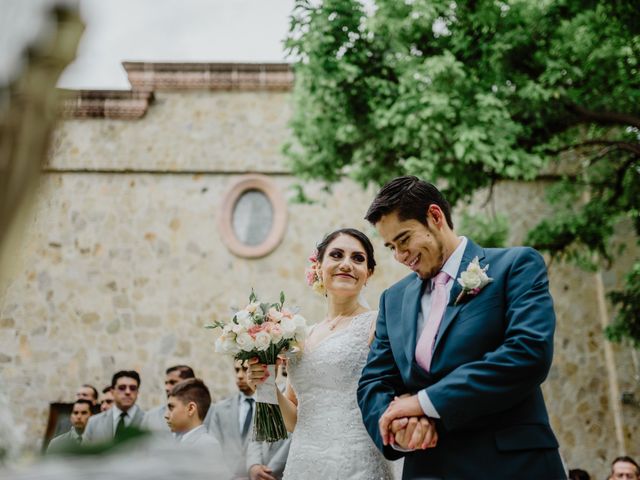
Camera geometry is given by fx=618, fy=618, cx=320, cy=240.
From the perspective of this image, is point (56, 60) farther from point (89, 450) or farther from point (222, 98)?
point (222, 98)

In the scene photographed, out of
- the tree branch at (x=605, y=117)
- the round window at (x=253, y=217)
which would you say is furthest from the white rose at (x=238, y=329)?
the round window at (x=253, y=217)

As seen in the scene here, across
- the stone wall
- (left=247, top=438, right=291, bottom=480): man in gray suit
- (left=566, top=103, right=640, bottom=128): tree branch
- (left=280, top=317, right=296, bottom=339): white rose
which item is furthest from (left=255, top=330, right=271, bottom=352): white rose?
the stone wall

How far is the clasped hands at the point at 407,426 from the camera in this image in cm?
222

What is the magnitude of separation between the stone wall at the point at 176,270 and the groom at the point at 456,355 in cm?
725

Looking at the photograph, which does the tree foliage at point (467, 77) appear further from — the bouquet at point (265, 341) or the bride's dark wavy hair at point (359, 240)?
the bouquet at point (265, 341)

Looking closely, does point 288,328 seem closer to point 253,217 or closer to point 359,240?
point 359,240

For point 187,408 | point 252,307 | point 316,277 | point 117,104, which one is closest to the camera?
point 252,307

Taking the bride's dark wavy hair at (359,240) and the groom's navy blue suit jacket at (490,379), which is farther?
the bride's dark wavy hair at (359,240)

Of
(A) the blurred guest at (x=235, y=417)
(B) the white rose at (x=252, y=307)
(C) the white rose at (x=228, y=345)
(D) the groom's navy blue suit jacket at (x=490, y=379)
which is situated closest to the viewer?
(D) the groom's navy blue suit jacket at (x=490, y=379)

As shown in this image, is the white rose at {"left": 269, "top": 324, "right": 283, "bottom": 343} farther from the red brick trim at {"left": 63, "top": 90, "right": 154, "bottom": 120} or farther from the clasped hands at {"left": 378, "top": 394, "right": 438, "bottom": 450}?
the red brick trim at {"left": 63, "top": 90, "right": 154, "bottom": 120}

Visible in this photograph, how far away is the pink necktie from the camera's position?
2.41 metres

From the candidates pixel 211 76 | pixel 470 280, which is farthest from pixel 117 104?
pixel 470 280

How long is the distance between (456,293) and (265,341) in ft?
4.05

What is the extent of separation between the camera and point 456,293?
96.5 inches
